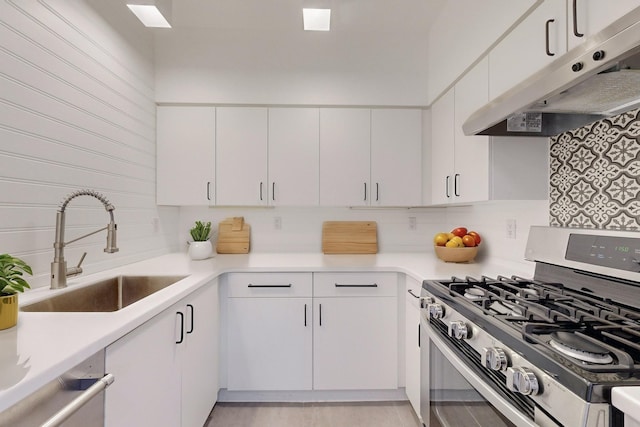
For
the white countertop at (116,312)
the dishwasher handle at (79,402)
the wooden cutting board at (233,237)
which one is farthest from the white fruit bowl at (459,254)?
the dishwasher handle at (79,402)

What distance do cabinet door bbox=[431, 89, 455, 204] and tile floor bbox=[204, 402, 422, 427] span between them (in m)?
1.37

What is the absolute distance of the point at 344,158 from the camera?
2539mm

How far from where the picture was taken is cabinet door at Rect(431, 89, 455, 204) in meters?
2.13

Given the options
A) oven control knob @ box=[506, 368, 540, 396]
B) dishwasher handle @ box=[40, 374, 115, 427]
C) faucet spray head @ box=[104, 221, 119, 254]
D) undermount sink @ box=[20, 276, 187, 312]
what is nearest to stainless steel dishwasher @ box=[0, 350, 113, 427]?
dishwasher handle @ box=[40, 374, 115, 427]

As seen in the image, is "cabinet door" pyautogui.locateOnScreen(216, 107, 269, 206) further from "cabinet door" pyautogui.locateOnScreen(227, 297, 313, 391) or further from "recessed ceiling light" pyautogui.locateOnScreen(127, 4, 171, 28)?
"cabinet door" pyautogui.locateOnScreen(227, 297, 313, 391)

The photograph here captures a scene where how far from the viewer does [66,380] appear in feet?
2.58

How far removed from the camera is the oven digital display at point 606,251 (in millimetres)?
1098

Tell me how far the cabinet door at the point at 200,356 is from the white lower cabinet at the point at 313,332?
6.4 inches

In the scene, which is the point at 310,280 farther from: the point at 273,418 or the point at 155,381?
the point at 155,381

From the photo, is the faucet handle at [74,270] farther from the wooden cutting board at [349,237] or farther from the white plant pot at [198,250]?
the wooden cutting board at [349,237]

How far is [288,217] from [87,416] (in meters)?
2.04

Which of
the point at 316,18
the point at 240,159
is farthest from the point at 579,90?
the point at 240,159

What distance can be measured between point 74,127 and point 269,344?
1.60m

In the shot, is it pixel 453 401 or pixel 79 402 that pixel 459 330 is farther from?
pixel 79 402
